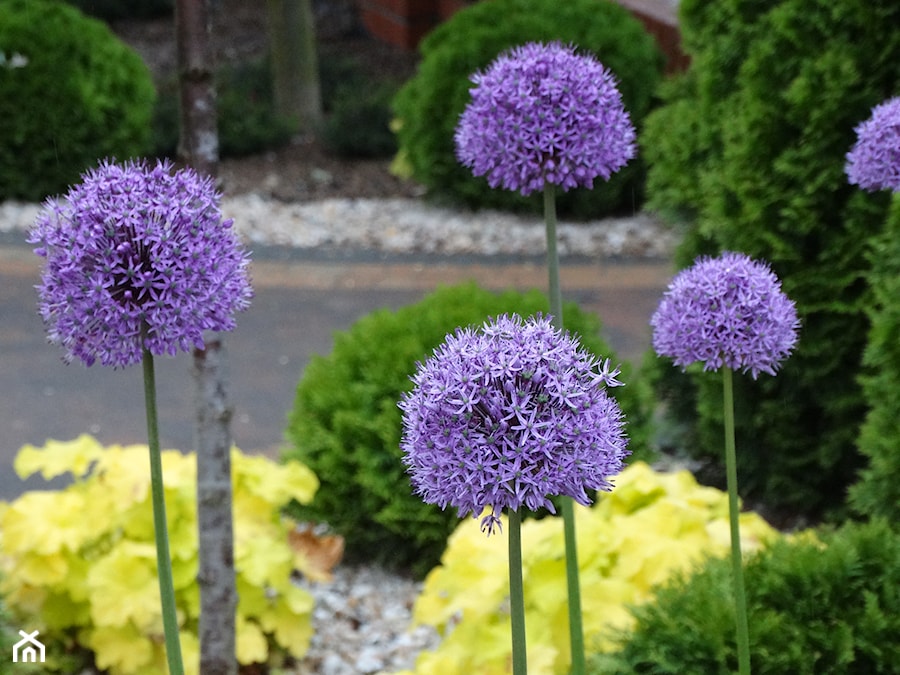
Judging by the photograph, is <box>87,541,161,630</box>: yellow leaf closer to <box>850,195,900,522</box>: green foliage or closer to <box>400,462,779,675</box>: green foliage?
<box>400,462,779,675</box>: green foliage

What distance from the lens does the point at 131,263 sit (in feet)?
6.02

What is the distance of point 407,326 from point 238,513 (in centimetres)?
109

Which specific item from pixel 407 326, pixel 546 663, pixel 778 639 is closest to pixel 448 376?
pixel 778 639

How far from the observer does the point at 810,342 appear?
4.67m

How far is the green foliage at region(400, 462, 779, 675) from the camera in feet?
10.9

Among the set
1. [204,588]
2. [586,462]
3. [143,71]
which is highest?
[143,71]

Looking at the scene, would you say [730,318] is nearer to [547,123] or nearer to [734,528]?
[734,528]

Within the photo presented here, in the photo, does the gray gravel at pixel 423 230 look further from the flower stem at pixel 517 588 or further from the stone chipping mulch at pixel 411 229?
the flower stem at pixel 517 588

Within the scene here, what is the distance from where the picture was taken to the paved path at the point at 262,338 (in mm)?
6445

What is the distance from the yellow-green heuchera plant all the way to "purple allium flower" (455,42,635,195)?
1773mm

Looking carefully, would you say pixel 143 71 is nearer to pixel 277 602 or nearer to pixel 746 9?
pixel 746 9

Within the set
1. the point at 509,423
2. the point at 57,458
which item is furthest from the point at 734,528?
the point at 57,458

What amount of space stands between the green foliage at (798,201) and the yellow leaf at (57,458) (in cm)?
255

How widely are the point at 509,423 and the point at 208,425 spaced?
6.06 ft
